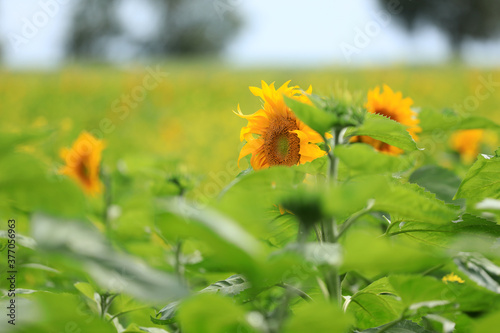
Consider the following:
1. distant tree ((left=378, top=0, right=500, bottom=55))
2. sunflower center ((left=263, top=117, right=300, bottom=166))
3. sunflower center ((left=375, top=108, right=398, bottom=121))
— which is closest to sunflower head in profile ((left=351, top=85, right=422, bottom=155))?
sunflower center ((left=375, top=108, right=398, bottom=121))

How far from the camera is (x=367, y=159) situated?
0.50 meters

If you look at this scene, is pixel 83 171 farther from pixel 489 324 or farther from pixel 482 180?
pixel 489 324

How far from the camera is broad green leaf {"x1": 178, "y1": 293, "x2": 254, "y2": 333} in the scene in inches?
14.9

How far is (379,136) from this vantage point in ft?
2.04

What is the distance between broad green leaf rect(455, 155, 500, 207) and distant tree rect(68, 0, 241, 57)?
20928mm

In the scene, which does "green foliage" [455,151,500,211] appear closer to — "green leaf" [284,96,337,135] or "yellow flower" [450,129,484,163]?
"green leaf" [284,96,337,135]

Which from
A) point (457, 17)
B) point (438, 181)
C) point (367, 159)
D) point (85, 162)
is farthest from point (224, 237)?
point (457, 17)

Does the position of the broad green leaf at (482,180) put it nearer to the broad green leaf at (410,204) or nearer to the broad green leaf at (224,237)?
the broad green leaf at (410,204)

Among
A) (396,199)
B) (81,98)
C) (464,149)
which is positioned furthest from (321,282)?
(81,98)

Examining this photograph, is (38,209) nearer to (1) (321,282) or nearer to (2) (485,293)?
(1) (321,282)

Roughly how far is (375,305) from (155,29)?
2155 centimetres

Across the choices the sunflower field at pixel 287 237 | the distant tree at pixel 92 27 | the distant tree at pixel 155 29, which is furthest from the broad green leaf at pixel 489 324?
the distant tree at pixel 92 27

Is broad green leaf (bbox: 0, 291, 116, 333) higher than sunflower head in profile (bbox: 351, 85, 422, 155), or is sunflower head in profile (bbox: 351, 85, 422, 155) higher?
sunflower head in profile (bbox: 351, 85, 422, 155)

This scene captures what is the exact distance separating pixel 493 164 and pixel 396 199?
0.25 metres
